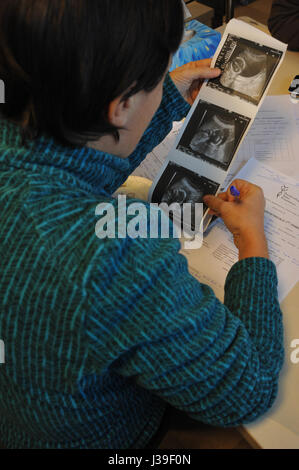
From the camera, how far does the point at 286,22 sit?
113 cm

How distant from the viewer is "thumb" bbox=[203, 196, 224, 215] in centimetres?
82

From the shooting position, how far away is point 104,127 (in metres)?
0.56

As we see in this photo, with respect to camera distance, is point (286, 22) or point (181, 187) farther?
point (286, 22)

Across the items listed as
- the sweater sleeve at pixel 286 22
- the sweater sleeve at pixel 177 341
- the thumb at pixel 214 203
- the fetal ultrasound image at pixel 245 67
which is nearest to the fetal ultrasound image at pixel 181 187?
the thumb at pixel 214 203

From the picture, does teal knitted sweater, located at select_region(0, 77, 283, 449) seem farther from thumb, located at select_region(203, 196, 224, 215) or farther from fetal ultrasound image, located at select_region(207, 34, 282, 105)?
fetal ultrasound image, located at select_region(207, 34, 282, 105)

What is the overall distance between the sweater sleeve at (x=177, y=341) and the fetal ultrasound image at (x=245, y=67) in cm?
54

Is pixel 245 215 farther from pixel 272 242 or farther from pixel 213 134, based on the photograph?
pixel 213 134

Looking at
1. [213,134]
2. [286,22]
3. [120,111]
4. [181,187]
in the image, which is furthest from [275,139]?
[120,111]

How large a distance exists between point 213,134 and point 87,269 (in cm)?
57

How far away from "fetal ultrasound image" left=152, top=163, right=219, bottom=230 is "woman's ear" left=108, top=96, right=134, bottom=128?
312mm

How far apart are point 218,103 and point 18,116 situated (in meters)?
0.53

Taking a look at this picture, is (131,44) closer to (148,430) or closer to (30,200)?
(30,200)
